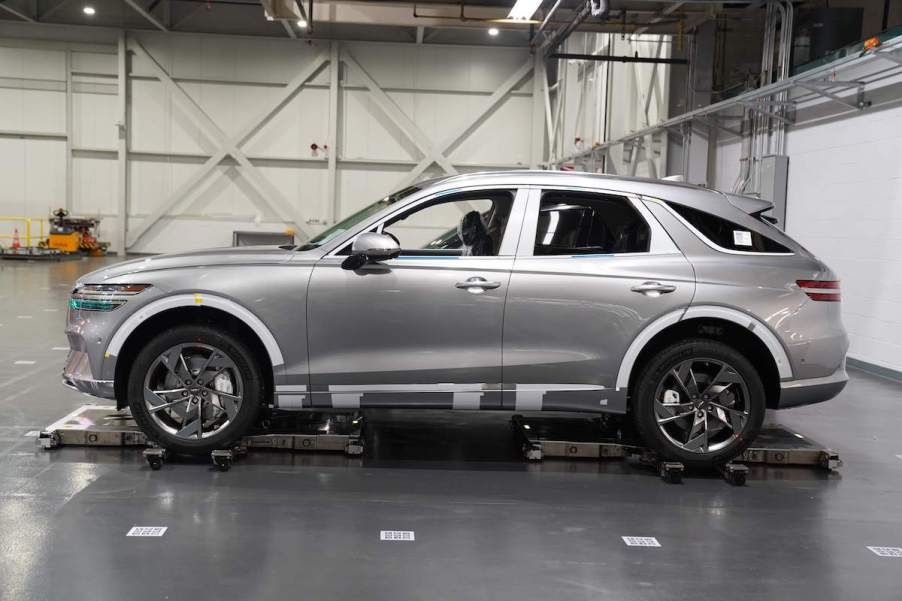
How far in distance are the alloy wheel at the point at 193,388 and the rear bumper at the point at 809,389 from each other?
3.23m

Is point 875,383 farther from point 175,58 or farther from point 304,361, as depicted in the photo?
point 175,58

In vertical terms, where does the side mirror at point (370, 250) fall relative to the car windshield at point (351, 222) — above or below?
below

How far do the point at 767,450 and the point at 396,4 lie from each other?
1355 centimetres

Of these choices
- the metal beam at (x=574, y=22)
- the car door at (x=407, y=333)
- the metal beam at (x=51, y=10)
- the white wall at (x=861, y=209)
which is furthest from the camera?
the metal beam at (x=51, y=10)

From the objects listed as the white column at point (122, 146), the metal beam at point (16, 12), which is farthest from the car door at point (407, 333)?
the metal beam at point (16, 12)

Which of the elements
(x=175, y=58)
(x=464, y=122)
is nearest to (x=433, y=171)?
(x=464, y=122)

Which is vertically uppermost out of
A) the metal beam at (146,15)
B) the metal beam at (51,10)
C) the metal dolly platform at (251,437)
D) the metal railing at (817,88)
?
the metal beam at (51,10)

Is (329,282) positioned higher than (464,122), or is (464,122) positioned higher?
(464,122)

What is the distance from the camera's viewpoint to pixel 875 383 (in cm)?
834

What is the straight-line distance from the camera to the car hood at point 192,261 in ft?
16.1

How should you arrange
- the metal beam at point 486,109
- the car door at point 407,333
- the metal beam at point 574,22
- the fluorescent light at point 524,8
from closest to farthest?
the car door at point 407,333, the fluorescent light at point 524,8, the metal beam at point 574,22, the metal beam at point 486,109

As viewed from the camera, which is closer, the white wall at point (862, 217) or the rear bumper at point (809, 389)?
the rear bumper at point (809, 389)

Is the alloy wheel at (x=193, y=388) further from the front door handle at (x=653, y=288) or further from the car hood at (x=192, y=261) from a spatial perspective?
the front door handle at (x=653, y=288)

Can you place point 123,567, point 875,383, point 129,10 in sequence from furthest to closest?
1. point 129,10
2. point 875,383
3. point 123,567
